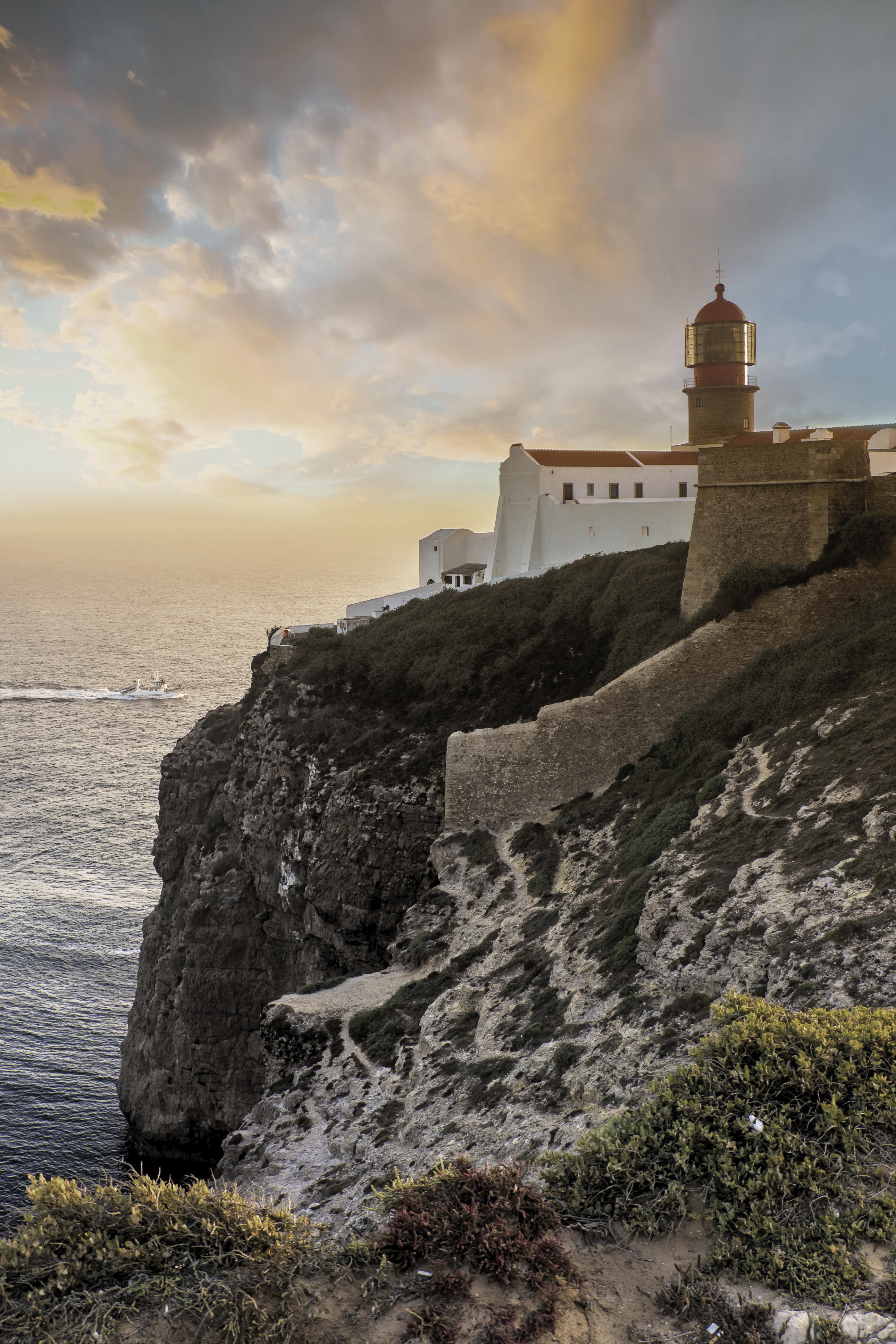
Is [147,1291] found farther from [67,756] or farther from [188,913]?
[67,756]

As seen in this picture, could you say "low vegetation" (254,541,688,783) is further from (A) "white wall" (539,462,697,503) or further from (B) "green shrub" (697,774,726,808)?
(B) "green shrub" (697,774,726,808)

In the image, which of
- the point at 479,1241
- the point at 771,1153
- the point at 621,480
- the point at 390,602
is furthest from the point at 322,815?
the point at 621,480

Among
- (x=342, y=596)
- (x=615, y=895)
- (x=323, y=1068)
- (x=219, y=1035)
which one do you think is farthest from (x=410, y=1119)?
(x=342, y=596)

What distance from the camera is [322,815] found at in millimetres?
30797

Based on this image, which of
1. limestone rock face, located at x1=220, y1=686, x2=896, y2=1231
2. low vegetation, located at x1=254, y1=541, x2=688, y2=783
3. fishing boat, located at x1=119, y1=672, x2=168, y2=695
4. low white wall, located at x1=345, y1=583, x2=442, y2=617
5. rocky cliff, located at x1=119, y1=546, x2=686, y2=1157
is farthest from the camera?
fishing boat, located at x1=119, y1=672, x2=168, y2=695

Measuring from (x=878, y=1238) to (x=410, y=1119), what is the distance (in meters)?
9.86

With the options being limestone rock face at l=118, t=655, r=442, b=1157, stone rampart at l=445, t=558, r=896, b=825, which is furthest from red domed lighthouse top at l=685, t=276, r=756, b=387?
limestone rock face at l=118, t=655, r=442, b=1157

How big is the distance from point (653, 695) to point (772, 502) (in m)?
7.01

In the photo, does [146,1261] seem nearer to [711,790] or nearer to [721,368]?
[711,790]

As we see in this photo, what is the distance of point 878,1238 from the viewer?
802 centimetres

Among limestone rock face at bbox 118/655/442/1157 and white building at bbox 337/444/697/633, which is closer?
limestone rock face at bbox 118/655/442/1157

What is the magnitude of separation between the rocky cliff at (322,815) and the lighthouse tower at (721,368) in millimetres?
10007

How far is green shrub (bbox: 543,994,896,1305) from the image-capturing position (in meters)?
8.04

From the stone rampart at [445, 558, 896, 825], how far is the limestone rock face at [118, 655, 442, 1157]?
4.60 m
